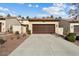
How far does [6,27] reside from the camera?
41.2 m

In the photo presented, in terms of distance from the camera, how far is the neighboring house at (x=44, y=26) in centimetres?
4106

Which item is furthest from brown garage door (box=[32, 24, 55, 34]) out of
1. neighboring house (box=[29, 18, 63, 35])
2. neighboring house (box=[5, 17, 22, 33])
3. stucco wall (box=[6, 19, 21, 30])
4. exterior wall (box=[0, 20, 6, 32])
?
exterior wall (box=[0, 20, 6, 32])

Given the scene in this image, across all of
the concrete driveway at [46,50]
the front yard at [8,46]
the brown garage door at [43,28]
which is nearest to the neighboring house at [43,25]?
the brown garage door at [43,28]

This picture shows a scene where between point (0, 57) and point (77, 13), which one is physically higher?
point (77, 13)

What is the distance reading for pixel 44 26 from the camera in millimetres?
42031

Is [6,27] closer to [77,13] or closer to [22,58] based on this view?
[77,13]

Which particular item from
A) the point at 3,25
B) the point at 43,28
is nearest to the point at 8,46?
the point at 43,28

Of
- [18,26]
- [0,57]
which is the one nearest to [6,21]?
[18,26]

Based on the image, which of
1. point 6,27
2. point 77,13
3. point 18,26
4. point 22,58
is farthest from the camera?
point 6,27

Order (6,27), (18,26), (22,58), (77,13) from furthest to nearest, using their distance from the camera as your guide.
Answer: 1. (6,27)
2. (18,26)
3. (77,13)
4. (22,58)

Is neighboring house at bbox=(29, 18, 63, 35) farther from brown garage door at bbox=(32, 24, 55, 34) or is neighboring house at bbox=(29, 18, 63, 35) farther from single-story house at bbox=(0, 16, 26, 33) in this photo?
single-story house at bbox=(0, 16, 26, 33)

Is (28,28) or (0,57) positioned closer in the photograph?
(0,57)

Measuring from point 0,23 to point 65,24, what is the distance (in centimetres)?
1214

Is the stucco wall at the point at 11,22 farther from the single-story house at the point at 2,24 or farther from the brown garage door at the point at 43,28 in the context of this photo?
the brown garage door at the point at 43,28
